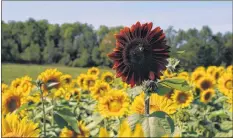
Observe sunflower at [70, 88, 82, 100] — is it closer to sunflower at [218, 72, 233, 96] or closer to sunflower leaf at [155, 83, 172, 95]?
sunflower at [218, 72, 233, 96]

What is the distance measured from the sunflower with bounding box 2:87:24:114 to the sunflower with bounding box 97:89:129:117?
24.7 inches

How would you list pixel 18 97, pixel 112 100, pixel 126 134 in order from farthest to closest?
pixel 112 100 < pixel 18 97 < pixel 126 134

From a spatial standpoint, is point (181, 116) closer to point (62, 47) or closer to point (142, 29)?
point (142, 29)

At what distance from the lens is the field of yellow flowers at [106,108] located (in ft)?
2.83

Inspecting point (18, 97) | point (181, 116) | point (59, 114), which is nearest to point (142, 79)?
point (59, 114)

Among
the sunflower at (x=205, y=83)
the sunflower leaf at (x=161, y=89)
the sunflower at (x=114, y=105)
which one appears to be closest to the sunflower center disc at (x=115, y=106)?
the sunflower at (x=114, y=105)

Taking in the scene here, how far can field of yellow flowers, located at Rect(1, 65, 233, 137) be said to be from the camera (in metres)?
0.86

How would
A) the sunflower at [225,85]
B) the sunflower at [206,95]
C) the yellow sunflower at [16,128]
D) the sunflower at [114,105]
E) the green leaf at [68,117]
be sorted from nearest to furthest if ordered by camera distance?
the yellow sunflower at [16,128] < the green leaf at [68,117] < the sunflower at [114,105] < the sunflower at [225,85] < the sunflower at [206,95]

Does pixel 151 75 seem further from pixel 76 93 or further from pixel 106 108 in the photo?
pixel 76 93

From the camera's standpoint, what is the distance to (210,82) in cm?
408

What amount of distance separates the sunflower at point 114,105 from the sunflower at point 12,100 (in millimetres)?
626

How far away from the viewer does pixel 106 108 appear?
8.16 feet

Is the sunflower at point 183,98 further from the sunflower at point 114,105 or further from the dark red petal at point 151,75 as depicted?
the dark red petal at point 151,75

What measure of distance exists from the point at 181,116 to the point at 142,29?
4.68ft
